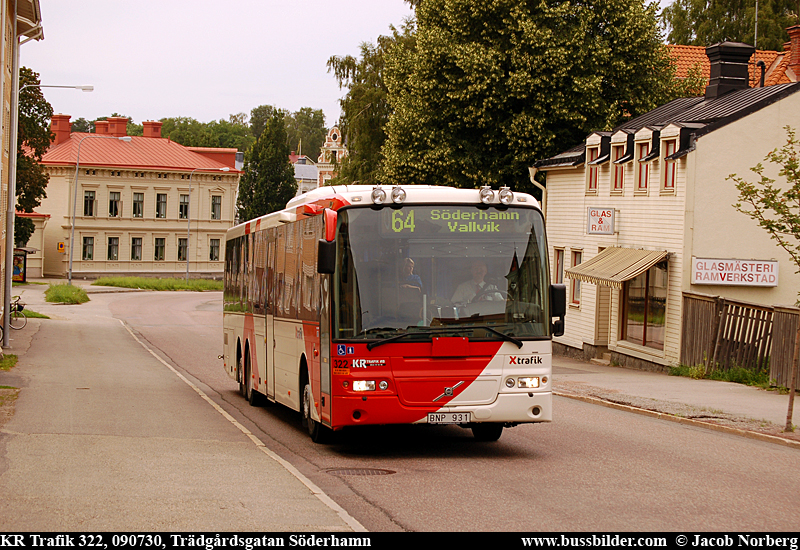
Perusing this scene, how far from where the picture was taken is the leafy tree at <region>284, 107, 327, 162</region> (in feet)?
589

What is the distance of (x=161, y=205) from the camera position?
82812 mm

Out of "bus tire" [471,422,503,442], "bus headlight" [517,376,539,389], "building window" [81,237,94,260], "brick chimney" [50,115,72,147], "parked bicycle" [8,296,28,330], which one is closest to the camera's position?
"bus headlight" [517,376,539,389]

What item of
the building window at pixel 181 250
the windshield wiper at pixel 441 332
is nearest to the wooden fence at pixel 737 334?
the windshield wiper at pixel 441 332

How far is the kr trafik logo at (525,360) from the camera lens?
36.2ft

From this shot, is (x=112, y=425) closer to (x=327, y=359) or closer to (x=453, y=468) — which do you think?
(x=327, y=359)

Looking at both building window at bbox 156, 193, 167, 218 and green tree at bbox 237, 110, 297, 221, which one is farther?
green tree at bbox 237, 110, 297, 221

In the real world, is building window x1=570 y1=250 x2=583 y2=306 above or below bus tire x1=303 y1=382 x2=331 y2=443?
above

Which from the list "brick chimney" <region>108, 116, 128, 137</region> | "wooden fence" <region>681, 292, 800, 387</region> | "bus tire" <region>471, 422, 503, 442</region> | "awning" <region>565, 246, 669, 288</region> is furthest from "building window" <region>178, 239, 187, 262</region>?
"bus tire" <region>471, 422, 503, 442</region>

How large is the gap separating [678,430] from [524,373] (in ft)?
12.8

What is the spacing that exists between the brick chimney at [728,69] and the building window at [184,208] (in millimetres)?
61534

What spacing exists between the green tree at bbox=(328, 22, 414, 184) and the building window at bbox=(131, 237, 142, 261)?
130 ft

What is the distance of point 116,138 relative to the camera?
8169cm

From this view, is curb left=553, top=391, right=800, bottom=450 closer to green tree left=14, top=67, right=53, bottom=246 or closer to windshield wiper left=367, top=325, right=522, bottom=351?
windshield wiper left=367, top=325, right=522, bottom=351

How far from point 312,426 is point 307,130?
172577mm
